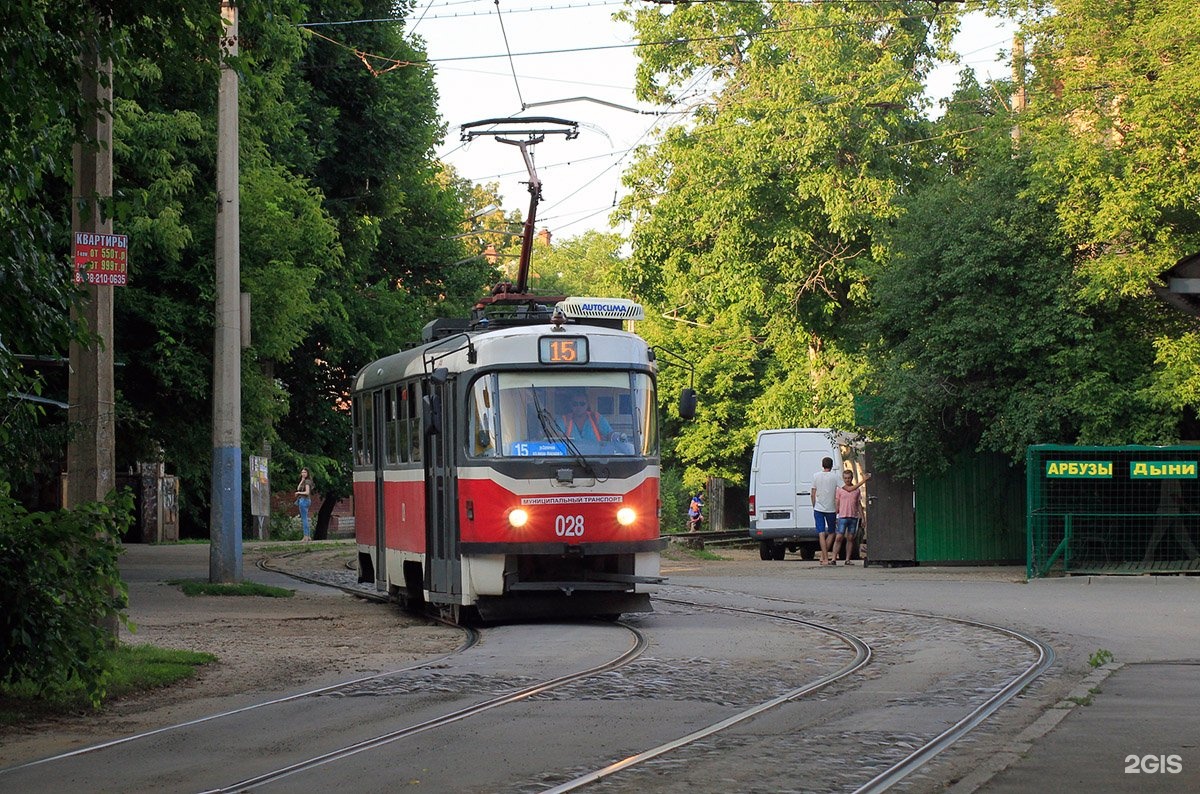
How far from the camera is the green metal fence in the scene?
24.9 metres

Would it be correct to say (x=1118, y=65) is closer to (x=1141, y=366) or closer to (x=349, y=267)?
(x=1141, y=366)

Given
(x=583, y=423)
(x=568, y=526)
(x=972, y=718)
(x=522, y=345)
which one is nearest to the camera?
(x=972, y=718)

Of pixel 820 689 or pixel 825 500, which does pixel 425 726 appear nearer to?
pixel 820 689

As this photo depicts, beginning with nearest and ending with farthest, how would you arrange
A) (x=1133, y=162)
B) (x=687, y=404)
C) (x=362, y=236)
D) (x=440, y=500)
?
(x=687, y=404), (x=440, y=500), (x=1133, y=162), (x=362, y=236)

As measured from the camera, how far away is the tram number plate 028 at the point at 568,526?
17359 mm

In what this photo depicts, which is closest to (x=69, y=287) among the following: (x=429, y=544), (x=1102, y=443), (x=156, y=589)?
(x=429, y=544)

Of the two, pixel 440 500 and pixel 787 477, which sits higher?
pixel 787 477

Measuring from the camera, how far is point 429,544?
18859 mm

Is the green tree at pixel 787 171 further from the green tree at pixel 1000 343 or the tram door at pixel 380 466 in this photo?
the tram door at pixel 380 466

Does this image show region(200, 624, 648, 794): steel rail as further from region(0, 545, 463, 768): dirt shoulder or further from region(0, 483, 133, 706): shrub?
region(0, 483, 133, 706): shrub

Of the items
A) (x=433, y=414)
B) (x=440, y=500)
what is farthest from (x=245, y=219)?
(x=440, y=500)

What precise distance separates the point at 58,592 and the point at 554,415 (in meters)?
6.90

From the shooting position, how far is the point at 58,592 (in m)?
11.7

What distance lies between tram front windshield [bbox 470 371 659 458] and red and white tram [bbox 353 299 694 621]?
1cm
